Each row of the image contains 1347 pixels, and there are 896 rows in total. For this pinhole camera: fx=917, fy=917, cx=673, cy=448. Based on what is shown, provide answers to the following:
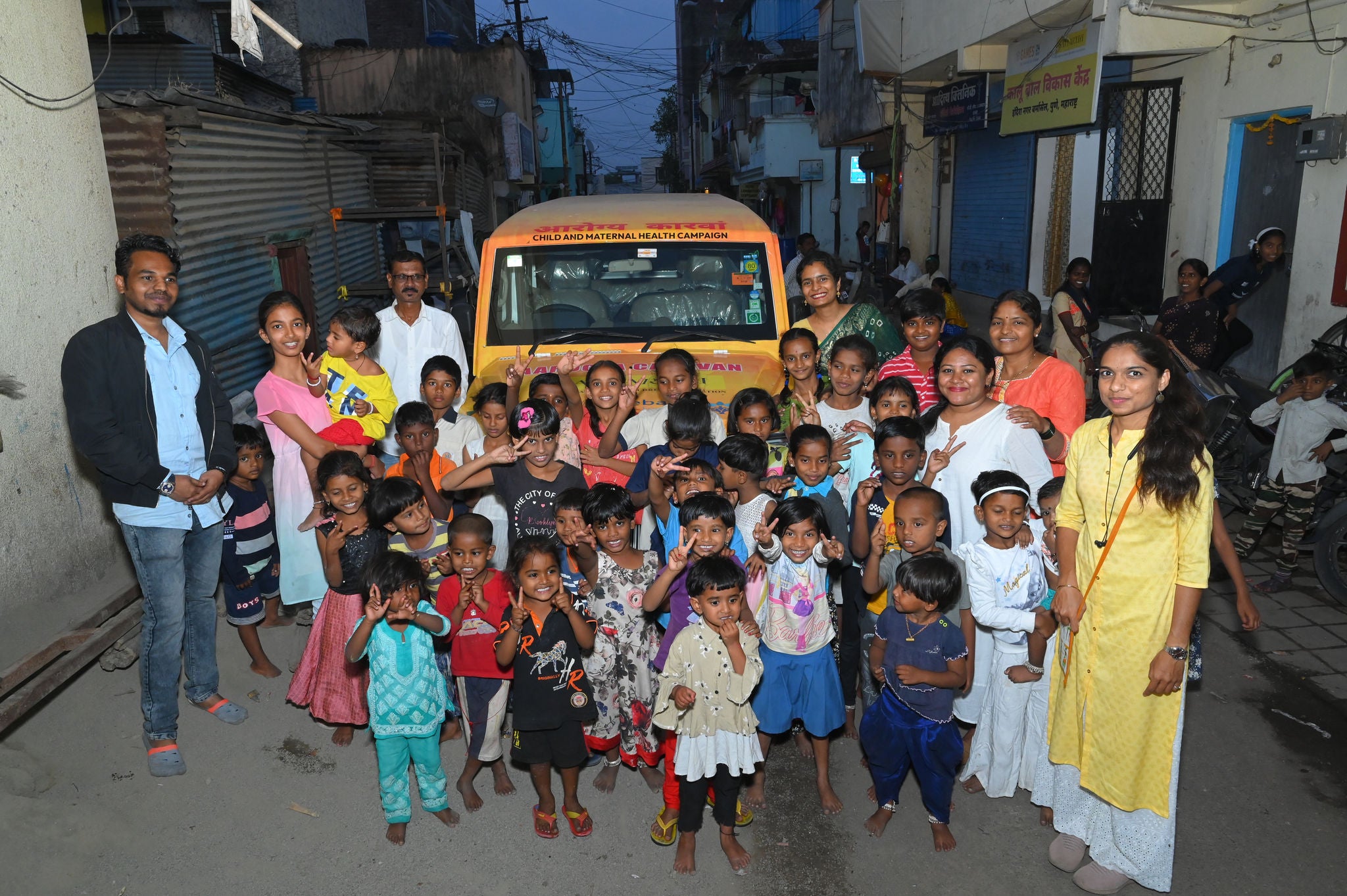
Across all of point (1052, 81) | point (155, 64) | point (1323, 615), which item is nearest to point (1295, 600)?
point (1323, 615)

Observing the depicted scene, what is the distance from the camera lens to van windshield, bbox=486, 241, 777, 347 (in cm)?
540

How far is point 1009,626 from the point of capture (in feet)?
10.9

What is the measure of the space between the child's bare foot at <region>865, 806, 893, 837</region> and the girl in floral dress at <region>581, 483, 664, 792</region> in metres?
0.88

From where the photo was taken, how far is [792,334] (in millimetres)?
4504

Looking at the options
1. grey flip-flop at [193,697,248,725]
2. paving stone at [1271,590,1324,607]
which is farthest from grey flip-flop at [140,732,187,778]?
paving stone at [1271,590,1324,607]

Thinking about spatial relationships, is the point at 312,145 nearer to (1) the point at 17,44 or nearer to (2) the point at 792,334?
(1) the point at 17,44

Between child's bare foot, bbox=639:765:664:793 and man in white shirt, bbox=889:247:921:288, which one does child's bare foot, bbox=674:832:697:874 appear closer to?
child's bare foot, bbox=639:765:664:793

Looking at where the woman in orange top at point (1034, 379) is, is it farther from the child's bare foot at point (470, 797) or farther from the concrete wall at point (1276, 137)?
the concrete wall at point (1276, 137)

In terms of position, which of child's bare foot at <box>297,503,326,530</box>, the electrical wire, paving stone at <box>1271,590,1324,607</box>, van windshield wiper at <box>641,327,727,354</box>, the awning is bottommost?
paving stone at <box>1271,590,1324,607</box>

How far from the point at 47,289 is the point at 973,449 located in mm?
4490

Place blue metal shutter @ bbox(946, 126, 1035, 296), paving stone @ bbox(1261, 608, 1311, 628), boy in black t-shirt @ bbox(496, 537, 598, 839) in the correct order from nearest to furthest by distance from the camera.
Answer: boy in black t-shirt @ bbox(496, 537, 598, 839), paving stone @ bbox(1261, 608, 1311, 628), blue metal shutter @ bbox(946, 126, 1035, 296)

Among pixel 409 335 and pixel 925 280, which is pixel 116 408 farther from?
pixel 925 280

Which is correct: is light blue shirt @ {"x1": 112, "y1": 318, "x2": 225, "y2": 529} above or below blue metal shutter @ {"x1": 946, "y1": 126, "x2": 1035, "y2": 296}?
below

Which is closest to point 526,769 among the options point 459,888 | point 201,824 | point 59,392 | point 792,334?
point 459,888
